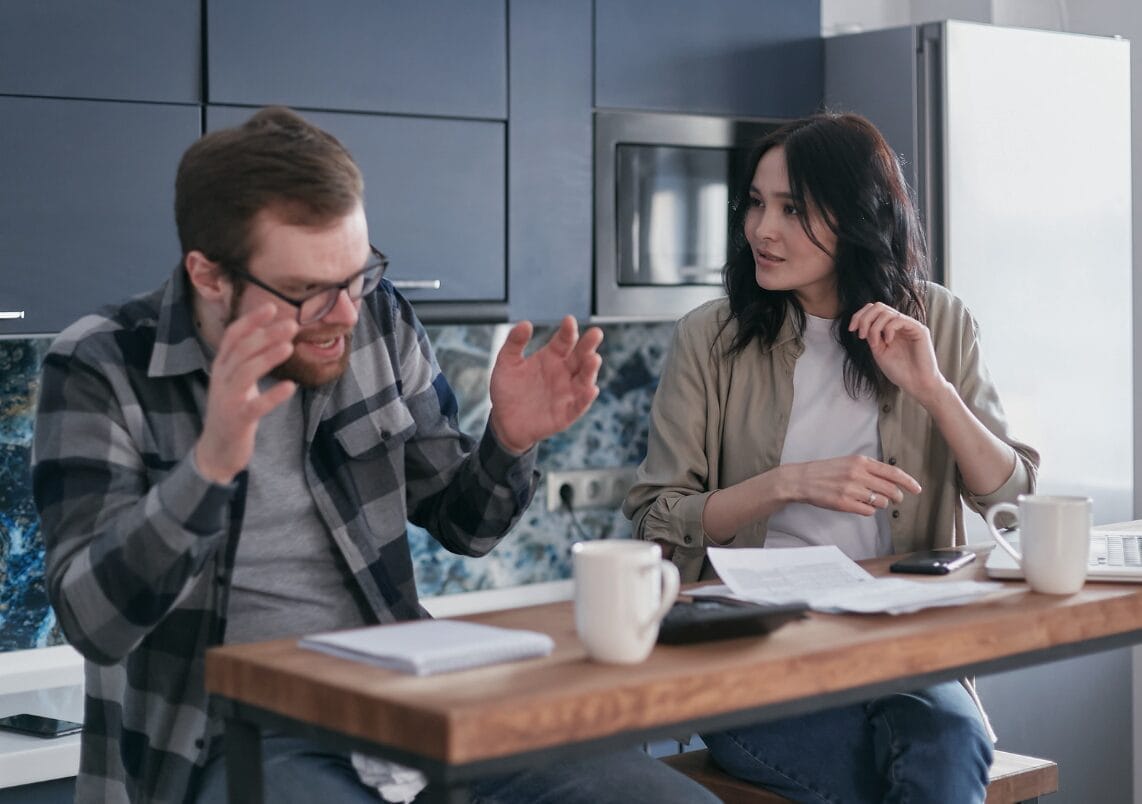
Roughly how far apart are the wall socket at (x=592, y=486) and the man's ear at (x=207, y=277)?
193 centimetres

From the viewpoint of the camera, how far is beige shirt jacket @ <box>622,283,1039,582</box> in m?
2.29

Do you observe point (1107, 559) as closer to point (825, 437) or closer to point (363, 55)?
point (825, 437)

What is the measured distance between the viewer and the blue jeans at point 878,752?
1.96 m

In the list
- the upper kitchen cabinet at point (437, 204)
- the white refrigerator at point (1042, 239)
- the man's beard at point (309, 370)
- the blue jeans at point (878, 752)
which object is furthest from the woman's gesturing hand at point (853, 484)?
the white refrigerator at point (1042, 239)

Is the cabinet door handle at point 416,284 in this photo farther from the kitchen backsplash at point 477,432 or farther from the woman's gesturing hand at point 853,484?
the woman's gesturing hand at point 853,484

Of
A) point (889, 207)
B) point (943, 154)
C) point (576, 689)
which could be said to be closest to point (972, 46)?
point (943, 154)

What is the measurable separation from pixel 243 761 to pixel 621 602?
1.32 ft

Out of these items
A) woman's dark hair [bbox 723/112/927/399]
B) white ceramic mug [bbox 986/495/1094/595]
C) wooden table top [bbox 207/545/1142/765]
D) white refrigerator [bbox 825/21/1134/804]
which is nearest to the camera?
wooden table top [bbox 207/545/1142/765]

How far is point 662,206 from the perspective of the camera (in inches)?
129

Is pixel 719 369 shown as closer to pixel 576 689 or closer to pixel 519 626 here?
pixel 519 626

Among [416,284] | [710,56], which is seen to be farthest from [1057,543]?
[710,56]

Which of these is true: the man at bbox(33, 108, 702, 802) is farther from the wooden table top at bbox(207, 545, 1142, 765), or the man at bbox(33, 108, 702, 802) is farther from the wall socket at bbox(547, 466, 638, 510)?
the wall socket at bbox(547, 466, 638, 510)

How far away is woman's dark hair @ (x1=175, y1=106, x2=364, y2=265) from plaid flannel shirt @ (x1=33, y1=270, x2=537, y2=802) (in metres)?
0.11

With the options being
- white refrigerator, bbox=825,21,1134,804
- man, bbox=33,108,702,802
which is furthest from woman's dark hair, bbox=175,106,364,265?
white refrigerator, bbox=825,21,1134,804
